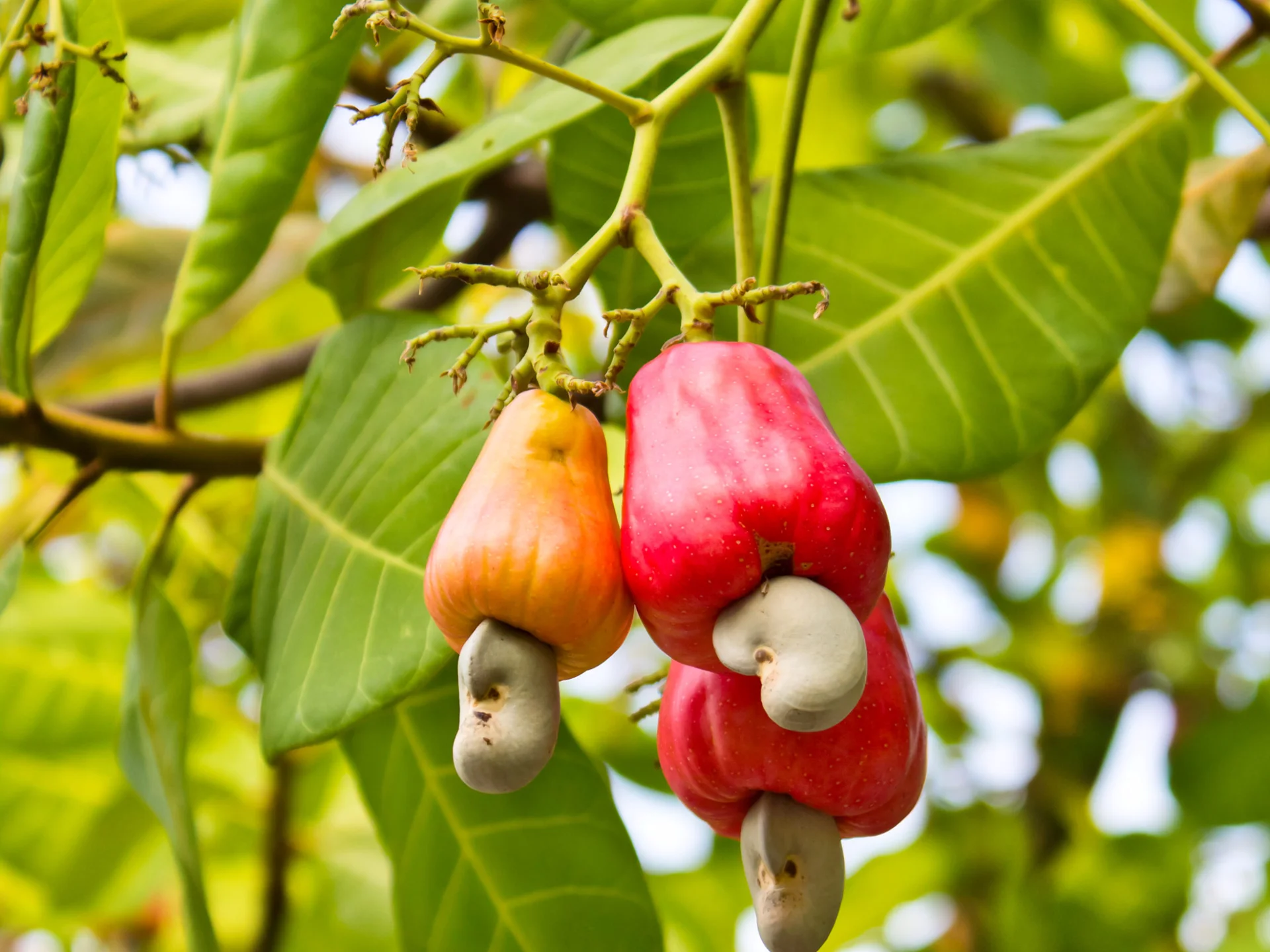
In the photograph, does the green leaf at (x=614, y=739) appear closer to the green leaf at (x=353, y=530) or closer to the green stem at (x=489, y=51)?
the green leaf at (x=353, y=530)

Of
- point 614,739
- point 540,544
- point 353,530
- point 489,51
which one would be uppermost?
point 489,51

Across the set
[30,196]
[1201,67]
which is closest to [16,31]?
[30,196]

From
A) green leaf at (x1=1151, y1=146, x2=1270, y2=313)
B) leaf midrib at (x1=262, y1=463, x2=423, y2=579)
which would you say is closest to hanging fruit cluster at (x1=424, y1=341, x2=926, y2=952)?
leaf midrib at (x1=262, y1=463, x2=423, y2=579)

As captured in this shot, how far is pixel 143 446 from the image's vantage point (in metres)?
1.20

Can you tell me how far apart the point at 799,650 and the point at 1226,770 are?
6.72 feet

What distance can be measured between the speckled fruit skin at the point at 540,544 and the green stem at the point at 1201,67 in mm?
689

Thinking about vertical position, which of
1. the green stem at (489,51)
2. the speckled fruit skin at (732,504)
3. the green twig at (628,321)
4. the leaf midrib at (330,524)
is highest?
the green stem at (489,51)

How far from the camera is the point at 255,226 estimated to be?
1090 millimetres

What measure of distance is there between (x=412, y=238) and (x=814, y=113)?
136 centimetres

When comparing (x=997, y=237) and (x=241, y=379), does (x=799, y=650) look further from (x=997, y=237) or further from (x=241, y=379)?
(x=241, y=379)

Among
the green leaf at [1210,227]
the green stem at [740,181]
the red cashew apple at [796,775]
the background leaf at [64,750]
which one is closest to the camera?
the red cashew apple at [796,775]

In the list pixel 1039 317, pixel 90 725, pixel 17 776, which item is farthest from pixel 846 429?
pixel 17 776

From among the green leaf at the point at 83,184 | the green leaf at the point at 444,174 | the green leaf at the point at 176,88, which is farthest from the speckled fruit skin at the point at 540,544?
the green leaf at the point at 176,88

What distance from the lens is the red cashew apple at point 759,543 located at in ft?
1.99
